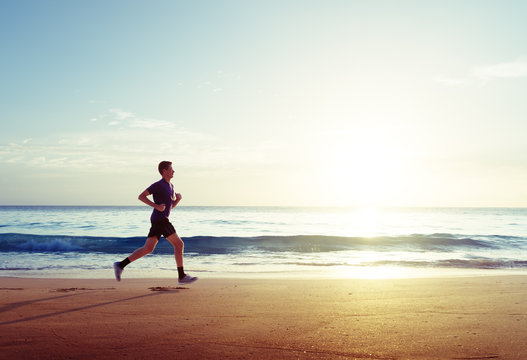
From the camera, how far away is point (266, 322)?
4.50 metres

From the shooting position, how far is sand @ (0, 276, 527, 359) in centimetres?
347

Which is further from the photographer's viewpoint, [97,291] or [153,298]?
[97,291]

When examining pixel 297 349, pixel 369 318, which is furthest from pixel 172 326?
pixel 369 318

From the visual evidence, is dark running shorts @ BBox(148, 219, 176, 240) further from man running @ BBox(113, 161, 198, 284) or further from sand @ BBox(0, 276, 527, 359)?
sand @ BBox(0, 276, 527, 359)

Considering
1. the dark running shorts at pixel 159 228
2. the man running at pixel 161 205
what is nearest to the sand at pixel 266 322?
the man running at pixel 161 205

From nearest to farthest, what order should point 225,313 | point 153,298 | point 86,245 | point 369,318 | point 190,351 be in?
1. point 190,351
2. point 369,318
3. point 225,313
4. point 153,298
5. point 86,245

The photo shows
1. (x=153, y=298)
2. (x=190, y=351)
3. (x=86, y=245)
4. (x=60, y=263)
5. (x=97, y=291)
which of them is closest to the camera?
(x=190, y=351)

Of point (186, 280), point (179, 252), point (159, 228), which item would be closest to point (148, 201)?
point (159, 228)

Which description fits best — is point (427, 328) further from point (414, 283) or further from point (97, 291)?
point (97, 291)

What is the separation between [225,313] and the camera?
5000 millimetres

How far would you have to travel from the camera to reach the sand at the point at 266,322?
3.47 meters

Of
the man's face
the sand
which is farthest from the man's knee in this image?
the man's face

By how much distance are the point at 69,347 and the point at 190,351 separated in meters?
1.01

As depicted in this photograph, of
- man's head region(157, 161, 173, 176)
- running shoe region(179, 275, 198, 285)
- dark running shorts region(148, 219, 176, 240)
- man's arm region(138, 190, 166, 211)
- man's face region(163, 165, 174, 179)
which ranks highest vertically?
man's head region(157, 161, 173, 176)
